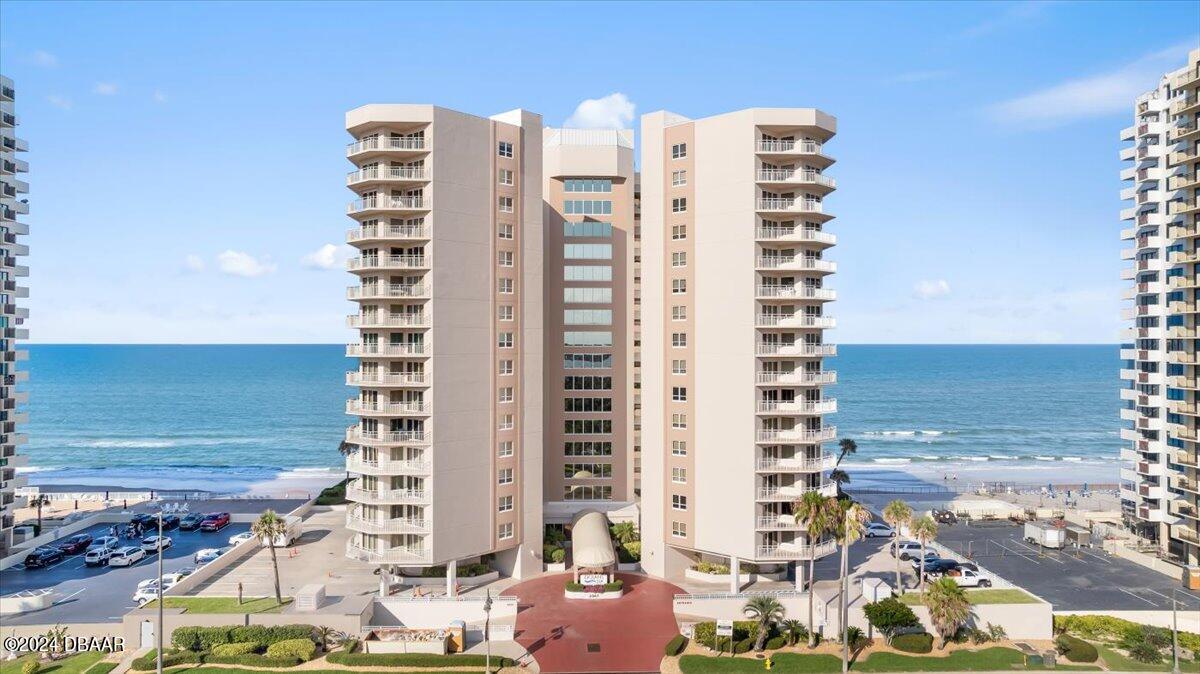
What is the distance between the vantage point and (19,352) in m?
68.9

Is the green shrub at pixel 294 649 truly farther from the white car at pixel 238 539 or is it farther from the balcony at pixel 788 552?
the balcony at pixel 788 552

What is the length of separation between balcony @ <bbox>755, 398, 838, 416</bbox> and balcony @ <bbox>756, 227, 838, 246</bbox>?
11.7 metres

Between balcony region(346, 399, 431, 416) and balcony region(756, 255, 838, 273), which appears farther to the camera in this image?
balcony region(756, 255, 838, 273)

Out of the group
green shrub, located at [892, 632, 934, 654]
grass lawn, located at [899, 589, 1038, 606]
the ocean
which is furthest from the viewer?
the ocean

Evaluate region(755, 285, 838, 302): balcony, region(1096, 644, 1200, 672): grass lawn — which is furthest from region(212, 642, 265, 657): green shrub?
region(1096, 644, 1200, 672): grass lawn

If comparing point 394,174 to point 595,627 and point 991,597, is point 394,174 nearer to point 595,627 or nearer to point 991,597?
point 595,627

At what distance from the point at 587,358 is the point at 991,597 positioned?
35.9 meters

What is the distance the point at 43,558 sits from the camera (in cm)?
6600

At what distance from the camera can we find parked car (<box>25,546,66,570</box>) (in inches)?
2576

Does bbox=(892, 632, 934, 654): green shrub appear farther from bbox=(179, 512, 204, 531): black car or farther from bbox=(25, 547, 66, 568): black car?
bbox=(25, 547, 66, 568): black car

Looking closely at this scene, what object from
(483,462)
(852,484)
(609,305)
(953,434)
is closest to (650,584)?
(483,462)

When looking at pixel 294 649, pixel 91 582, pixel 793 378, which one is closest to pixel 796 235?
pixel 793 378

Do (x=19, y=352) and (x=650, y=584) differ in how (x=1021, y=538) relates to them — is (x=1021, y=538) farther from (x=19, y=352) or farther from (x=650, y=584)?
(x=19, y=352)

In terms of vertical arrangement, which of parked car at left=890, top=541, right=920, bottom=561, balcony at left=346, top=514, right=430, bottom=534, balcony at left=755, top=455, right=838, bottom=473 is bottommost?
parked car at left=890, top=541, right=920, bottom=561
